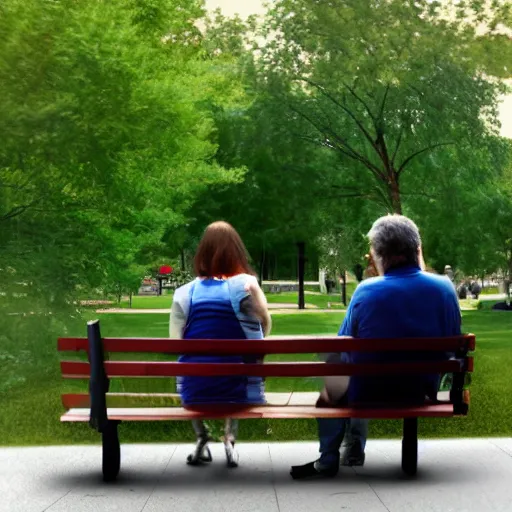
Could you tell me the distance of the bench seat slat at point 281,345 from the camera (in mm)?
6184

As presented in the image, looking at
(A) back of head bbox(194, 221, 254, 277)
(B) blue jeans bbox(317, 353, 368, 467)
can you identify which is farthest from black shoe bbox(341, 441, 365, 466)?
(A) back of head bbox(194, 221, 254, 277)

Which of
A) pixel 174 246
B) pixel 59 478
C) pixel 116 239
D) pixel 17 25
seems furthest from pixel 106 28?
pixel 174 246

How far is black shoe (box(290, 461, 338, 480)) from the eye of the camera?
21.5 feet

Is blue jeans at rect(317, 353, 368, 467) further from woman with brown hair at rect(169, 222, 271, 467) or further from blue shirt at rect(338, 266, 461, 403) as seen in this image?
woman with brown hair at rect(169, 222, 271, 467)

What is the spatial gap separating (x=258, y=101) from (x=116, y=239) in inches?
663

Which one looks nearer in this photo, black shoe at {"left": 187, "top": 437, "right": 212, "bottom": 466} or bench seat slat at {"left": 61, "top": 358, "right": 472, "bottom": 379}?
bench seat slat at {"left": 61, "top": 358, "right": 472, "bottom": 379}

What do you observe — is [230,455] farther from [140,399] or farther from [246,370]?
[246,370]

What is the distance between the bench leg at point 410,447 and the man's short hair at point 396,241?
940 mm

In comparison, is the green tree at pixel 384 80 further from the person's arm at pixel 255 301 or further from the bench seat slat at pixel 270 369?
the bench seat slat at pixel 270 369

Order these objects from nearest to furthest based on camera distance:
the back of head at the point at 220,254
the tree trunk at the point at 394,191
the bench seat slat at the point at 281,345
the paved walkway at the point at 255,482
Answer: the paved walkway at the point at 255,482 < the bench seat slat at the point at 281,345 < the back of head at the point at 220,254 < the tree trunk at the point at 394,191

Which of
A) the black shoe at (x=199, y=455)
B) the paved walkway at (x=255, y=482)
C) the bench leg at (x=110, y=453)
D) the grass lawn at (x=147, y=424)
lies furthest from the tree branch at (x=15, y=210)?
the bench leg at (x=110, y=453)

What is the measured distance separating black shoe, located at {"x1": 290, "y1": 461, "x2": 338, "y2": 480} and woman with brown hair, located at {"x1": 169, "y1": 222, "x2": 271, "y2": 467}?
0.44m

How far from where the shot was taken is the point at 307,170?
137 feet

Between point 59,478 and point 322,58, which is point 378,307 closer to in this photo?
point 59,478
